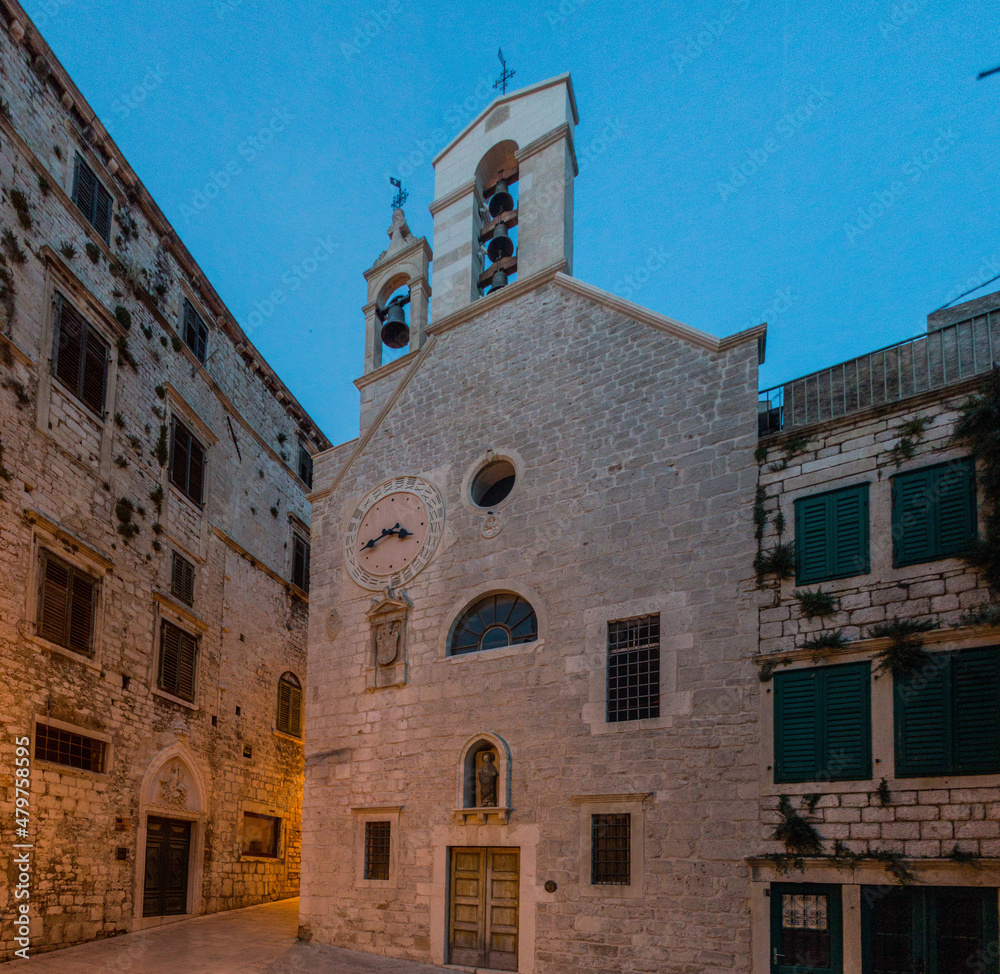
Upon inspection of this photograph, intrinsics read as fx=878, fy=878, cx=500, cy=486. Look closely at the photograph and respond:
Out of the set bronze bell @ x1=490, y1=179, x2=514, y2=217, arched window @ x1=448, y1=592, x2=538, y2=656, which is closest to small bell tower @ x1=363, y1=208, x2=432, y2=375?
bronze bell @ x1=490, y1=179, x2=514, y2=217

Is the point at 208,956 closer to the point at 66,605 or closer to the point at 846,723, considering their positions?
the point at 66,605

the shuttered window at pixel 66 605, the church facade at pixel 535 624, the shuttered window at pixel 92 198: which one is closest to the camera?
the church facade at pixel 535 624

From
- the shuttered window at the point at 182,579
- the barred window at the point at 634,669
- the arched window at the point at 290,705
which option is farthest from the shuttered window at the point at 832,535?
the arched window at the point at 290,705

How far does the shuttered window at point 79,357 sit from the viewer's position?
14.3 meters

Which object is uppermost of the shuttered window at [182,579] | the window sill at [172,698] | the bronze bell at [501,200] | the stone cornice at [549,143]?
the stone cornice at [549,143]

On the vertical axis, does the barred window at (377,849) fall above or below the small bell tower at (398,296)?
below

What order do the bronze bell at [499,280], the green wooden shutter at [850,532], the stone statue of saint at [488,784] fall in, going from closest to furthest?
1. the green wooden shutter at [850,532]
2. the stone statue of saint at [488,784]
3. the bronze bell at [499,280]

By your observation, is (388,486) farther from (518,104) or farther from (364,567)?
(518,104)

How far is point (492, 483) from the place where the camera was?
14.9m

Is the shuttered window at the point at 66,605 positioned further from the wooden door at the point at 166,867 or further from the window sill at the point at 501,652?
the window sill at the point at 501,652

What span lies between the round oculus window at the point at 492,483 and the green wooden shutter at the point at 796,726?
5.62 metres

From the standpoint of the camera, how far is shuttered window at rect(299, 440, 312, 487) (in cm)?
2439

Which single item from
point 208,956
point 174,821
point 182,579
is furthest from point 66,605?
point 208,956

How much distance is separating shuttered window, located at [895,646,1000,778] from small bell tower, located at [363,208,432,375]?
10.9 metres
